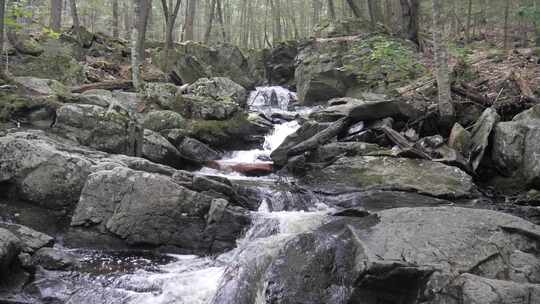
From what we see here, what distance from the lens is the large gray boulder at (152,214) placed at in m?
6.90

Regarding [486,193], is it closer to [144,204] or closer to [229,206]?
Answer: [229,206]

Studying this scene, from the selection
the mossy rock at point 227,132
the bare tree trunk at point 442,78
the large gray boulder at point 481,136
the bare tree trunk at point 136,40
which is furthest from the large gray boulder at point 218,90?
the large gray boulder at point 481,136

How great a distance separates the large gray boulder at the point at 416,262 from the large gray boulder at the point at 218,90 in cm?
1074

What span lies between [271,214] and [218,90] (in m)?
10.1

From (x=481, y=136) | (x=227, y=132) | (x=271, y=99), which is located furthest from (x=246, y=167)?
(x=271, y=99)

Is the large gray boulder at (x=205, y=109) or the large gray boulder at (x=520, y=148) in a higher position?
the large gray boulder at (x=205, y=109)

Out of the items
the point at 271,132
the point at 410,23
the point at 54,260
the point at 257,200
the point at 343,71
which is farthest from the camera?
the point at 410,23

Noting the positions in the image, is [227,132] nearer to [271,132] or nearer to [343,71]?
[271,132]

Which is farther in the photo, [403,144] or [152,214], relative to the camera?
[403,144]

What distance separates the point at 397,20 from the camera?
23109 millimetres

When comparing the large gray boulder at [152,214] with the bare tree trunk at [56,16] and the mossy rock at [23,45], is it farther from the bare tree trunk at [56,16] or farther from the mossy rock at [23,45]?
the bare tree trunk at [56,16]

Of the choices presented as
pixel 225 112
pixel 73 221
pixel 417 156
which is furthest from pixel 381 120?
pixel 73 221

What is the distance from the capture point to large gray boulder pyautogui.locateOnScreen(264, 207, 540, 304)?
14.2 ft

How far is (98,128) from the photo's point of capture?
32.8 ft
